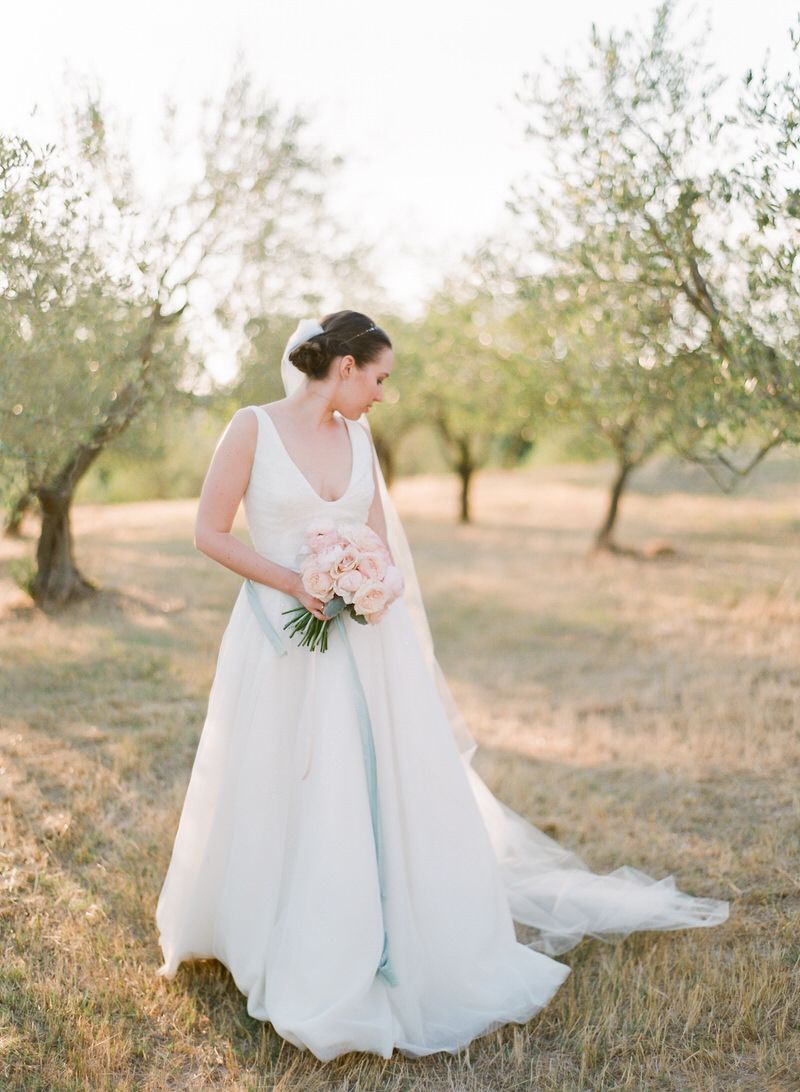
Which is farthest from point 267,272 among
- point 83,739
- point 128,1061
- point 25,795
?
point 128,1061

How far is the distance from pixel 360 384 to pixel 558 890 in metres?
2.83

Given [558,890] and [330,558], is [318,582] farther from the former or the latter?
[558,890]

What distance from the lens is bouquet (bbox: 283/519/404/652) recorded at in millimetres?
3598

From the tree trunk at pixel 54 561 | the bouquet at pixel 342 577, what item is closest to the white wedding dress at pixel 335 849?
the bouquet at pixel 342 577

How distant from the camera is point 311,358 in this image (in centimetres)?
390

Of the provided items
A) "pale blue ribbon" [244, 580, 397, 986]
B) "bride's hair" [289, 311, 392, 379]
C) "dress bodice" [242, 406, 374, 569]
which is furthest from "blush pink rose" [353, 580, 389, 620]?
"bride's hair" [289, 311, 392, 379]

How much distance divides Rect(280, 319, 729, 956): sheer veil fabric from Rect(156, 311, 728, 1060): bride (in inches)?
16.9

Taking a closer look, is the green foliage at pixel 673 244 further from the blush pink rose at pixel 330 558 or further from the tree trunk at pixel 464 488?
the tree trunk at pixel 464 488

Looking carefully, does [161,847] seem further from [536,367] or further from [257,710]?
[536,367]

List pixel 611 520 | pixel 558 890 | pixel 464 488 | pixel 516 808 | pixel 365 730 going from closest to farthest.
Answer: pixel 365 730 < pixel 558 890 < pixel 516 808 < pixel 611 520 < pixel 464 488

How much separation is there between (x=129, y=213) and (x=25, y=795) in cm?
542

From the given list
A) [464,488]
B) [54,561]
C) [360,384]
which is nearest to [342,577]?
[360,384]

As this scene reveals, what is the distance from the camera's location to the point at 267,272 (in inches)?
440

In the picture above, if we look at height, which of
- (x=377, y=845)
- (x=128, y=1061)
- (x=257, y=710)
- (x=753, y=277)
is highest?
(x=753, y=277)
